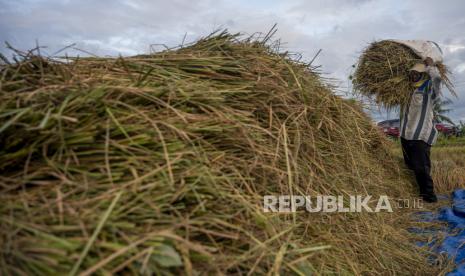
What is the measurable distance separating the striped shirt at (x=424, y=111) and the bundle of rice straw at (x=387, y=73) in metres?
0.18

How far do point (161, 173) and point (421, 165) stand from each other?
386 cm

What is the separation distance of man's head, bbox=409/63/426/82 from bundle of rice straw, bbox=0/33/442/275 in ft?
9.99

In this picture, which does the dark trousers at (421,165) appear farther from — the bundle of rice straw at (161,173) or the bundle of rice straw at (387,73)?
the bundle of rice straw at (161,173)

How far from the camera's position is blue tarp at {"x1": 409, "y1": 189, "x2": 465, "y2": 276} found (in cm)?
233

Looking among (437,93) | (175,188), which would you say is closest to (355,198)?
(175,188)

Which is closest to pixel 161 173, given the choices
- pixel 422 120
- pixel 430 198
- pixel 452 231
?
pixel 452 231

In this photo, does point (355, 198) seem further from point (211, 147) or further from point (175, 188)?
point (175, 188)

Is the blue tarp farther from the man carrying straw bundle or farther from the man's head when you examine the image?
the man's head

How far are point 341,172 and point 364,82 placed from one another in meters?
3.26

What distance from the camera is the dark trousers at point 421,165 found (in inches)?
155

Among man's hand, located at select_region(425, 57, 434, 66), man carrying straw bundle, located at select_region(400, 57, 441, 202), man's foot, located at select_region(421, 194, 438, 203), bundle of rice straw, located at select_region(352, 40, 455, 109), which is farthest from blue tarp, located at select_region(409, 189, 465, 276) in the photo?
man's hand, located at select_region(425, 57, 434, 66)

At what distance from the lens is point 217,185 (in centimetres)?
113

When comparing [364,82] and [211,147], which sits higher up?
[364,82]

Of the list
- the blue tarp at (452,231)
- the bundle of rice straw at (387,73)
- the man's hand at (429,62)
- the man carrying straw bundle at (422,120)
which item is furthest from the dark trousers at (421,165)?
the man's hand at (429,62)
